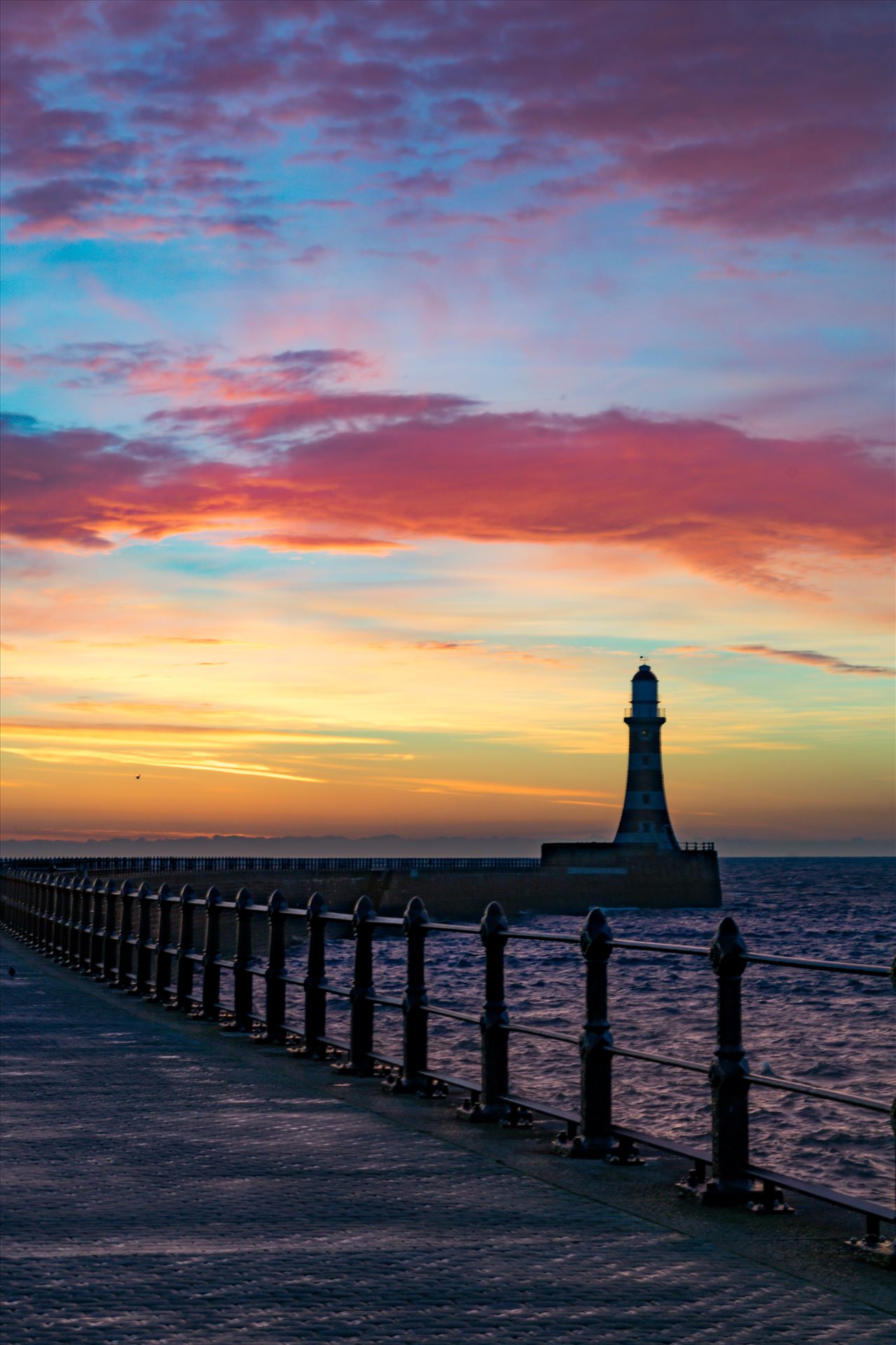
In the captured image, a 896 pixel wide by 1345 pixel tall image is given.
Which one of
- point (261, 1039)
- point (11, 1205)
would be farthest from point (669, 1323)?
point (261, 1039)

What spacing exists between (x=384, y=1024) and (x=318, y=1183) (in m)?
35.5

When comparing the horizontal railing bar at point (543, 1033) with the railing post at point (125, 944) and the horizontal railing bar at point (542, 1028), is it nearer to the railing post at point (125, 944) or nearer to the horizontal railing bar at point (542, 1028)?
the horizontal railing bar at point (542, 1028)

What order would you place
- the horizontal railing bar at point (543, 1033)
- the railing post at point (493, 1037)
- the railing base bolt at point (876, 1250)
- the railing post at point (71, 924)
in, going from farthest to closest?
the railing post at point (71, 924)
the railing post at point (493, 1037)
the horizontal railing bar at point (543, 1033)
the railing base bolt at point (876, 1250)

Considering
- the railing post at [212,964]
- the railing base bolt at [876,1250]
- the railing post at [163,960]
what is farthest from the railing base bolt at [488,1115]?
the railing post at [163,960]

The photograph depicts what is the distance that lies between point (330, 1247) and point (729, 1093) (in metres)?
2.02

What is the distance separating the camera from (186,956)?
17203mm

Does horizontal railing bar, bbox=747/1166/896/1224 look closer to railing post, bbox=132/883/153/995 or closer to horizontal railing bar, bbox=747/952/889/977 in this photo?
horizontal railing bar, bbox=747/952/889/977

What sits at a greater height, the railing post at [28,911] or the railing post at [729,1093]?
the railing post at [729,1093]

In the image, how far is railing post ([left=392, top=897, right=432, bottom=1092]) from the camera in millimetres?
10844

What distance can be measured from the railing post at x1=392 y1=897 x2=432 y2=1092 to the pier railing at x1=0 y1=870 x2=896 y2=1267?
11 mm

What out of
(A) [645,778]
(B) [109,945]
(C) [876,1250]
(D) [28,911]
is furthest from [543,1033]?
(A) [645,778]

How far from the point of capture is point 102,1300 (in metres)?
5.63

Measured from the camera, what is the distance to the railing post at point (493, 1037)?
9594mm

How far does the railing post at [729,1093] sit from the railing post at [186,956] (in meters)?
10.5
